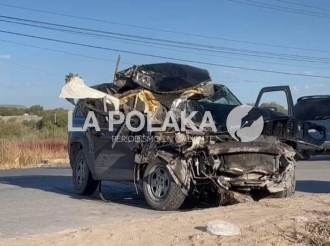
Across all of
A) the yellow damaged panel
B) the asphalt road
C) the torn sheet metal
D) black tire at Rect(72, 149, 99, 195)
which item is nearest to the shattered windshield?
the yellow damaged panel

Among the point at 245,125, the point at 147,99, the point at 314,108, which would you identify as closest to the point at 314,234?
the point at 245,125

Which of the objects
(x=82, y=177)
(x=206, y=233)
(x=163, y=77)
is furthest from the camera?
(x=82, y=177)

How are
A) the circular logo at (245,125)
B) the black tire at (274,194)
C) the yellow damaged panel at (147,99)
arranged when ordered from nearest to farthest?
the circular logo at (245,125), the black tire at (274,194), the yellow damaged panel at (147,99)

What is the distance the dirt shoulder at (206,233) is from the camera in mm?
5988

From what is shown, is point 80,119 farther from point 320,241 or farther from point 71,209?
point 320,241

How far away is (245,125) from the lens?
9477 millimetres

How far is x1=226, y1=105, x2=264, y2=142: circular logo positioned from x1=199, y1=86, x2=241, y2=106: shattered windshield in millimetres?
712

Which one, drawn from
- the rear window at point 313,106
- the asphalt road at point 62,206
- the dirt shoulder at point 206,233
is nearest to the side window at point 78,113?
the asphalt road at point 62,206

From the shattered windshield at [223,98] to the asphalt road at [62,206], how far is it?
2.06 metres

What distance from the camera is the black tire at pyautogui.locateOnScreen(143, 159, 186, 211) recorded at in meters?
9.12

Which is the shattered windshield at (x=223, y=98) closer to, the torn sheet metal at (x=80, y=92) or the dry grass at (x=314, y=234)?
the torn sheet metal at (x=80, y=92)

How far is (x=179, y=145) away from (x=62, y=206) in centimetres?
248

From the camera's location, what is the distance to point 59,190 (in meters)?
12.9

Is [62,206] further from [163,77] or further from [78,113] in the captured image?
[163,77]
